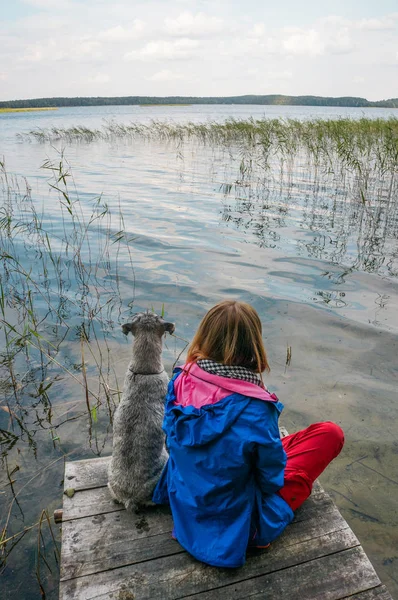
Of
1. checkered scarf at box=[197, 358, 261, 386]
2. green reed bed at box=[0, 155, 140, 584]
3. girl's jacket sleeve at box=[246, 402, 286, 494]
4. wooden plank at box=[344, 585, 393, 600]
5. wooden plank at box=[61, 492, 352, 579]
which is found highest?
checkered scarf at box=[197, 358, 261, 386]

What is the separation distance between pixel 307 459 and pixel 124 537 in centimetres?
126

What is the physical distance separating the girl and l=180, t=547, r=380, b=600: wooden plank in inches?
6.0

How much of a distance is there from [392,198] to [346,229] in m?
3.80

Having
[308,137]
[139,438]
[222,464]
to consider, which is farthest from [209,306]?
[308,137]

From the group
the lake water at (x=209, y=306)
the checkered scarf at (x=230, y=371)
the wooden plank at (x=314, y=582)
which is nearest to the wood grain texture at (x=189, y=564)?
the wooden plank at (x=314, y=582)

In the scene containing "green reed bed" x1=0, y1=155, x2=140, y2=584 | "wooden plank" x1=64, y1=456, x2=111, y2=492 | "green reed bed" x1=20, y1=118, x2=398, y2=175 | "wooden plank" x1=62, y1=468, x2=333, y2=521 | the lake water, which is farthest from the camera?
"green reed bed" x1=20, y1=118, x2=398, y2=175

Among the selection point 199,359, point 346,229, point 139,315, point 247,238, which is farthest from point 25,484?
point 346,229

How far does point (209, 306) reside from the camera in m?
7.53

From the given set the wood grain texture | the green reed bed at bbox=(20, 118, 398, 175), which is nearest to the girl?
the wood grain texture

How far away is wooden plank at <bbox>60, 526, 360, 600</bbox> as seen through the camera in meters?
2.52

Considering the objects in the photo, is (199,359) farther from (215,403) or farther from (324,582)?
(324,582)

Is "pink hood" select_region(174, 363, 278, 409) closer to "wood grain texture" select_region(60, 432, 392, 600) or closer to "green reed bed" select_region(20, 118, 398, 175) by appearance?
"wood grain texture" select_region(60, 432, 392, 600)

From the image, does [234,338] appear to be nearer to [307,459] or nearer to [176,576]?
[307,459]

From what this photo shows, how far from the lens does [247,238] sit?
10883mm
